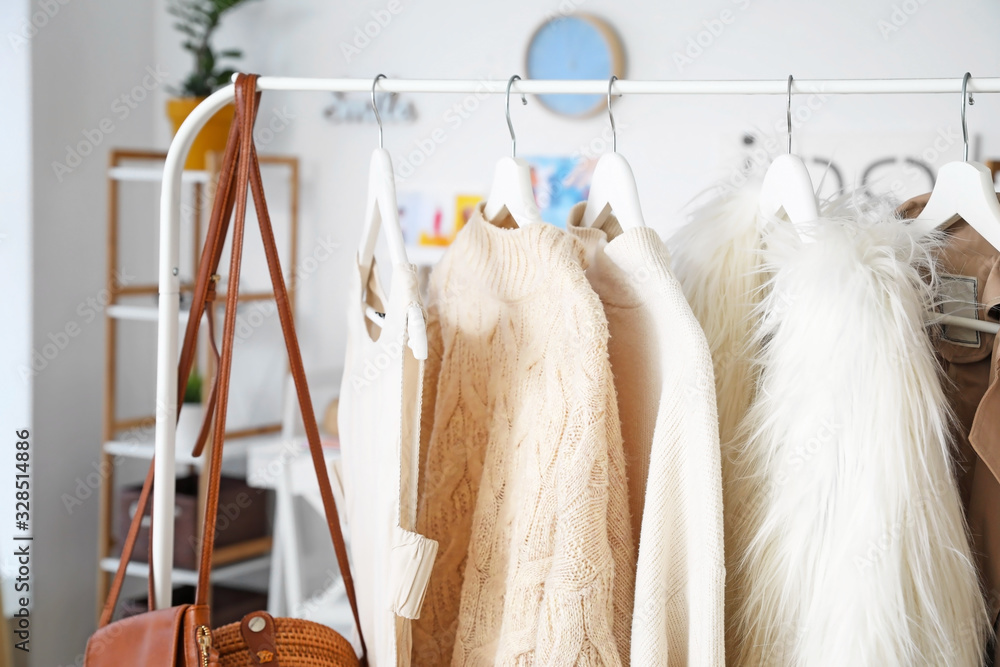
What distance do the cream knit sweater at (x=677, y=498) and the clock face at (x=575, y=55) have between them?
1.55 metres

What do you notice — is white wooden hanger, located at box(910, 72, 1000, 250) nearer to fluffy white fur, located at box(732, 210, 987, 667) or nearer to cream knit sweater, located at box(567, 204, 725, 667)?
fluffy white fur, located at box(732, 210, 987, 667)

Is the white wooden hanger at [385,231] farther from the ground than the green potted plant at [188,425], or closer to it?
farther from the ground

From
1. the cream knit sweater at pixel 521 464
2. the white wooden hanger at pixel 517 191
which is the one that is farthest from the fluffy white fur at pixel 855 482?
the white wooden hanger at pixel 517 191

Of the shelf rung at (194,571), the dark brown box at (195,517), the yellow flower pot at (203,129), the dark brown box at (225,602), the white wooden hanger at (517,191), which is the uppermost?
the yellow flower pot at (203,129)

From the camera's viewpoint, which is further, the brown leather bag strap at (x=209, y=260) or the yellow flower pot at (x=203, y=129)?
the yellow flower pot at (x=203, y=129)

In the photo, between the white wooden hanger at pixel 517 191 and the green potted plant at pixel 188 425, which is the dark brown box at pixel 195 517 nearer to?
the green potted plant at pixel 188 425

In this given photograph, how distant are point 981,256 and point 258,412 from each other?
2.28 m

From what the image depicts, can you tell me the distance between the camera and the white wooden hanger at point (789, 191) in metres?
0.80

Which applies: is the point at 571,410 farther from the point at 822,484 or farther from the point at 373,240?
the point at 373,240

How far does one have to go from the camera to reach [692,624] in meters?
0.74

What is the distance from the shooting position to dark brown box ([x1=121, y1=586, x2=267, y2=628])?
2.31m

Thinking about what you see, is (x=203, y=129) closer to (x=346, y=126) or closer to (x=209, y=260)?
(x=346, y=126)

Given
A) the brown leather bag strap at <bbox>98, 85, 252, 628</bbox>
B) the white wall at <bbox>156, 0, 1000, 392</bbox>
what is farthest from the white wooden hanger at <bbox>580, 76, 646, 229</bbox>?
the white wall at <bbox>156, 0, 1000, 392</bbox>

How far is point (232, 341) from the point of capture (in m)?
0.87
